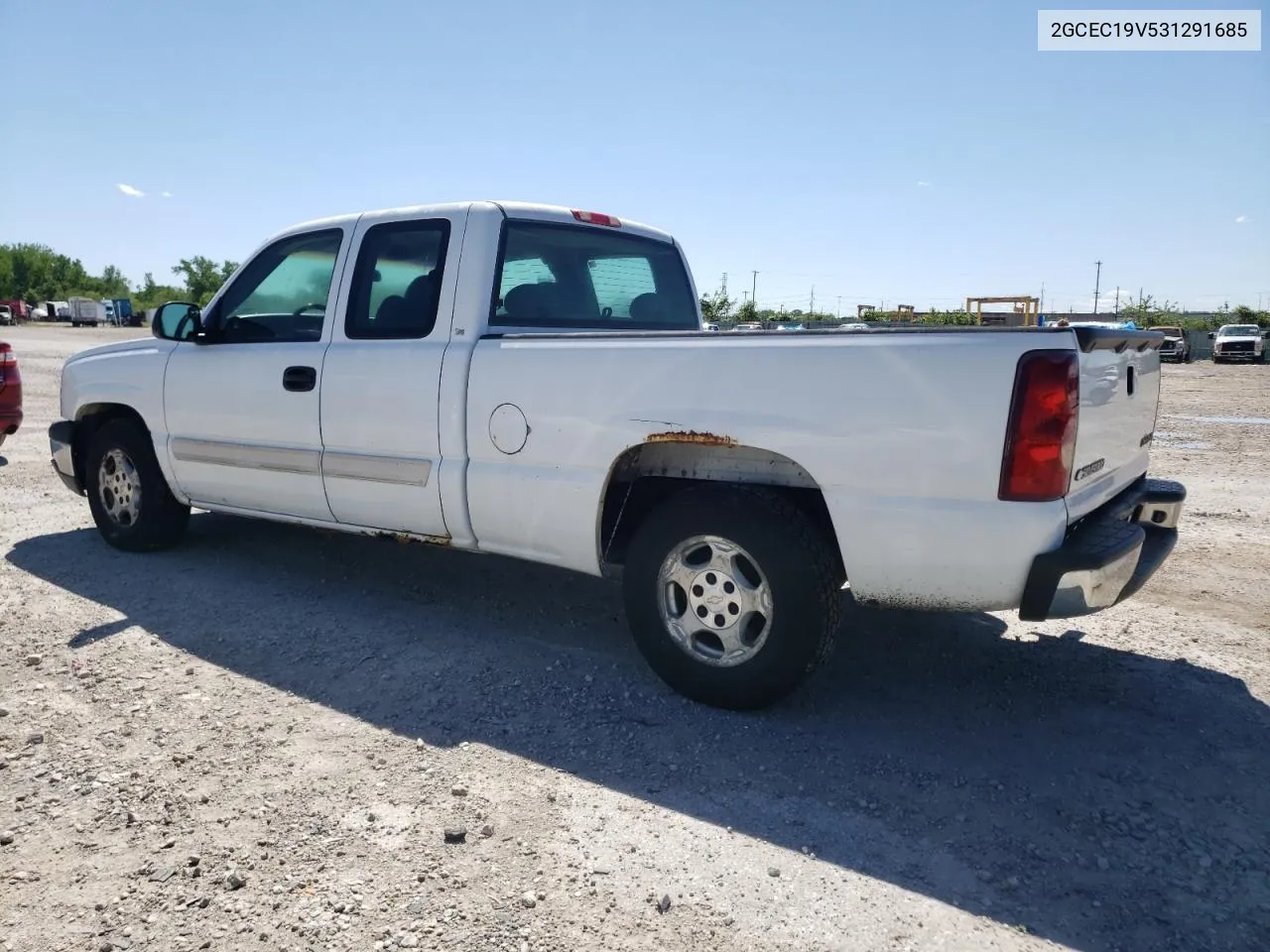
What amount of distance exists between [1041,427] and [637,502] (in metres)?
1.69

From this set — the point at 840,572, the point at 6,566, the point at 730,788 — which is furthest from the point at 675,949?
the point at 6,566

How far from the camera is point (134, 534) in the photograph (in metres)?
5.65

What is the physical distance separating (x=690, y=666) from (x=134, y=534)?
3.89 meters

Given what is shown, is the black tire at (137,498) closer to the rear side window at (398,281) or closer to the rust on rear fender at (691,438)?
the rear side window at (398,281)

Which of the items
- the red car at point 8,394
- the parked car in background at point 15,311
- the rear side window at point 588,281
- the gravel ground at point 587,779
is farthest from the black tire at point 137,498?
the parked car in background at point 15,311

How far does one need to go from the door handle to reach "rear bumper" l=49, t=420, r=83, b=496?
2132 millimetres

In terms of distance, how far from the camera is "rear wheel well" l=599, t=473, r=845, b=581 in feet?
11.8

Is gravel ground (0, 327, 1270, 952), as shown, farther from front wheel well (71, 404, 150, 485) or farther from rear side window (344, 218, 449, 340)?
rear side window (344, 218, 449, 340)

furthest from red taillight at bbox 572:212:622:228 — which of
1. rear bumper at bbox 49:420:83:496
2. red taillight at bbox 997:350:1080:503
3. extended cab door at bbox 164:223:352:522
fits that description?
rear bumper at bbox 49:420:83:496

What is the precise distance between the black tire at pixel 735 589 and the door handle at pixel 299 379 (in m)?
1.95

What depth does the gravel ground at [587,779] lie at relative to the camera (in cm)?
240

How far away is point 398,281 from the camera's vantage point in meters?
4.50

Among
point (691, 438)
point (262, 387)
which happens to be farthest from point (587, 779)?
point (262, 387)

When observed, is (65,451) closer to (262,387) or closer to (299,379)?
(262,387)
